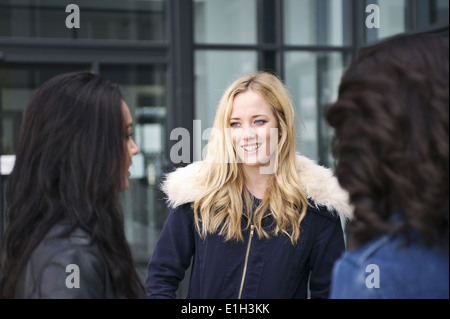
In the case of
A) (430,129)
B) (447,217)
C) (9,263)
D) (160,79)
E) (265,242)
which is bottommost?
(265,242)

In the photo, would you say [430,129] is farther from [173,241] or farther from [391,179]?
[173,241]

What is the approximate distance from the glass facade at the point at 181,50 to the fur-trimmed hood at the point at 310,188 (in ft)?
8.06

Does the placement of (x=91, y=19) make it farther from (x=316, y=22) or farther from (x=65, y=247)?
(x=65, y=247)

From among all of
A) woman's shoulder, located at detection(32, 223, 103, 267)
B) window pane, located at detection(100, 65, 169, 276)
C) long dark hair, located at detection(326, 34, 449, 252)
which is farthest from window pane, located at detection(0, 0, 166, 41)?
long dark hair, located at detection(326, 34, 449, 252)

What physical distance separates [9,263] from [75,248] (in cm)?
21

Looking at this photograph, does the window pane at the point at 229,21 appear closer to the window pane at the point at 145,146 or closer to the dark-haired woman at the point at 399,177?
the window pane at the point at 145,146

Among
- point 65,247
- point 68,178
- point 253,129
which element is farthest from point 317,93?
point 65,247

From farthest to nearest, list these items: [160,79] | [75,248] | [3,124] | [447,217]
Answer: [3,124] < [160,79] < [75,248] < [447,217]

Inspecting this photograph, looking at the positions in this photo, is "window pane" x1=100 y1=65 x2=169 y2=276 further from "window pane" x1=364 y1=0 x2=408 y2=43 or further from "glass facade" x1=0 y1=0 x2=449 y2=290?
"window pane" x1=364 y1=0 x2=408 y2=43

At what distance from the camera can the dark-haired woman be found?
3.28 feet

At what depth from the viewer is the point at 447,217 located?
3.31ft

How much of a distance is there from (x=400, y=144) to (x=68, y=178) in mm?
797
